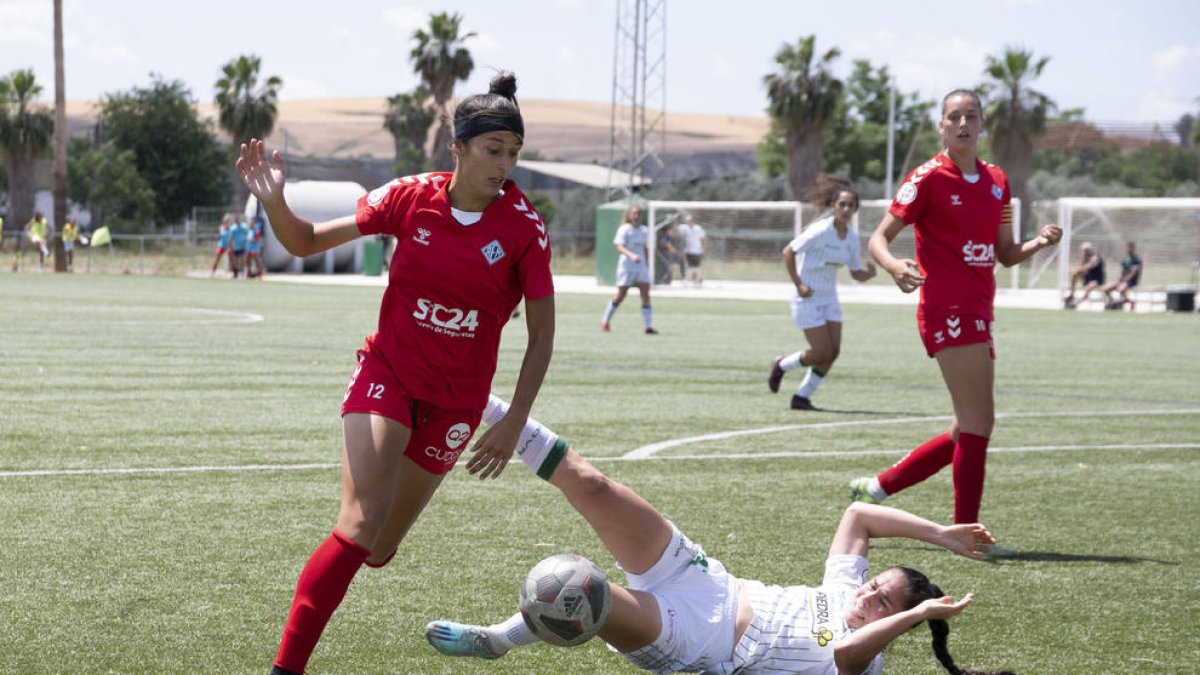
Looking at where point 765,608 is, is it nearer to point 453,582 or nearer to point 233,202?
point 453,582

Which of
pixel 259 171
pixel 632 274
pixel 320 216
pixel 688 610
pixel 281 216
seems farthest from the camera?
pixel 320 216

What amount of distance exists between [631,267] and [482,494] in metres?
16.4

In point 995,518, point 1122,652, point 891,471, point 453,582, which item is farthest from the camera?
point 995,518

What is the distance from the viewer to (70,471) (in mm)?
9453

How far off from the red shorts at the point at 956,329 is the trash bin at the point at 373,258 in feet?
157

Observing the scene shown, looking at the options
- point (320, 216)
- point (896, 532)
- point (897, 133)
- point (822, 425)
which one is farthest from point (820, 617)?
point (897, 133)

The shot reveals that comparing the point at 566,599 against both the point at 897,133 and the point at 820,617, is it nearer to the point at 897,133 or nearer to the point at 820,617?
the point at 820,617

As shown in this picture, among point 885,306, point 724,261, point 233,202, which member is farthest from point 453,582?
point 233,202

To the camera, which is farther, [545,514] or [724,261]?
[724,261]

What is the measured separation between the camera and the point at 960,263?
25.5 ft

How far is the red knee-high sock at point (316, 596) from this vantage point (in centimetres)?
481

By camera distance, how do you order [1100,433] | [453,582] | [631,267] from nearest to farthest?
[453,582] → [1100,433] → [631,267]

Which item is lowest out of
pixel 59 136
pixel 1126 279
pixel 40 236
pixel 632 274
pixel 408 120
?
pixel 40 236

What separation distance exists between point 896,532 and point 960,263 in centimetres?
224
